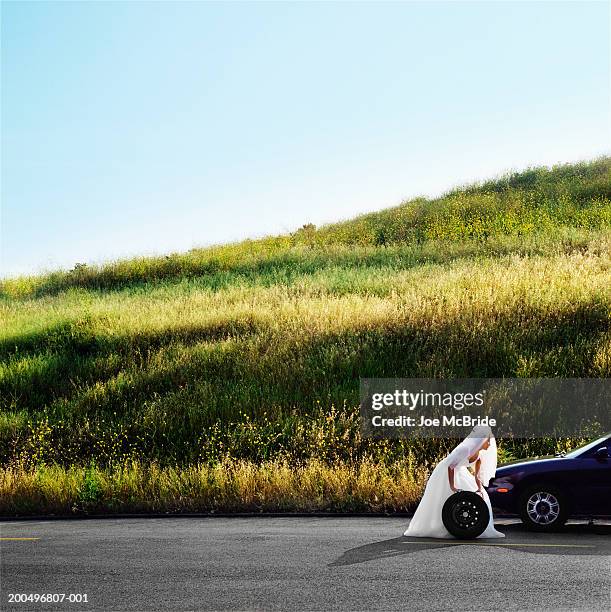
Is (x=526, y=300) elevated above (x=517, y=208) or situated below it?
below

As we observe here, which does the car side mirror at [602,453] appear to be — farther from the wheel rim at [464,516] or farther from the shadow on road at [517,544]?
the wheel rim at [464,516]

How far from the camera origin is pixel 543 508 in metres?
10.9

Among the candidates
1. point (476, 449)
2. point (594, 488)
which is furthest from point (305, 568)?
point (594, 488)

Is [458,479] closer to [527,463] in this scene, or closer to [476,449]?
[476,449]

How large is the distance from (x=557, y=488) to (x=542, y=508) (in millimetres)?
361

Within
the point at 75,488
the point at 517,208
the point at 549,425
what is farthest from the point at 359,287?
the point at 517,208

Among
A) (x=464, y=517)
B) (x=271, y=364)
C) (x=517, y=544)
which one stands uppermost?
(x=271, y=364)

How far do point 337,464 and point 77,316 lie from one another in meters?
15.7

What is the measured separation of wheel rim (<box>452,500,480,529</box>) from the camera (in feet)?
33.5

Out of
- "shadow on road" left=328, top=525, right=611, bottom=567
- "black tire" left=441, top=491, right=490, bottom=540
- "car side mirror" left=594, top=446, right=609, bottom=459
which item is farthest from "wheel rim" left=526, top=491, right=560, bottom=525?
"black tire" left=441, top=491, right=490, bottom=540

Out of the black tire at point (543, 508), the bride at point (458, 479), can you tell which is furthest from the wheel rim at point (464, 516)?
the black tire at point (543, 508)

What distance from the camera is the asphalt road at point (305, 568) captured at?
295 inches

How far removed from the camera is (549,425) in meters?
16.0

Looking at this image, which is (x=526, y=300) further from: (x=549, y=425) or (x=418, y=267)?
(x=418, y=267)
